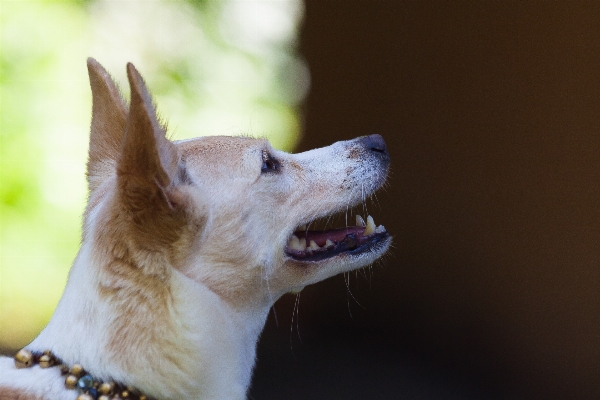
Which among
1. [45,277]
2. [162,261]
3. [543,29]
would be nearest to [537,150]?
[543,29]

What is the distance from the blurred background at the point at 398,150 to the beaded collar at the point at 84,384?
1370 millimetres

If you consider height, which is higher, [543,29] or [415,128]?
[543,29]

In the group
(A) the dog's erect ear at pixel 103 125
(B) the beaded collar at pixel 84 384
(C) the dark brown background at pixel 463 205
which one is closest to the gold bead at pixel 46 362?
(B) the beaded collar at pixel 84 384

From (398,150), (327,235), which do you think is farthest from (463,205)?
(327,235)

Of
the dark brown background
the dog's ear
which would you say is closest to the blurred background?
the dark brown background

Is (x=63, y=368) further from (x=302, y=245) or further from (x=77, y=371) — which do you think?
(x=302, y=245)

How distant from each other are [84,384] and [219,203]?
0.59m

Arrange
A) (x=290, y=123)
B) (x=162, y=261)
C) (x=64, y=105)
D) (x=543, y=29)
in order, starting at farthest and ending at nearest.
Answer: (x=64, y=105) → (x=290, y=123) → (x=543, y=29) → (x=162, y=261)

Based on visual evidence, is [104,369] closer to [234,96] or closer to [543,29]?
[543,29]

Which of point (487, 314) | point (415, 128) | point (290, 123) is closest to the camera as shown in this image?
point (487, 314)

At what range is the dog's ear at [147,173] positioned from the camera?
1.38m

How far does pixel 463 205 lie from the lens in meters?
3.49

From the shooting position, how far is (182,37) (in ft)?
13.9

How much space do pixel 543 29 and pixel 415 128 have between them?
0.87 m
